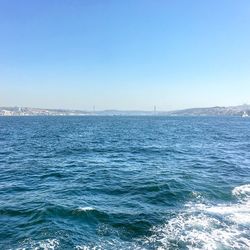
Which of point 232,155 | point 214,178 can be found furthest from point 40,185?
point 232,155

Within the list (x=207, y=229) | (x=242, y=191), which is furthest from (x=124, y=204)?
(x=242, y=191)

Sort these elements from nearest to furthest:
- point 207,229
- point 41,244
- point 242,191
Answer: point 41,244 → point 207,229 → point 242,191

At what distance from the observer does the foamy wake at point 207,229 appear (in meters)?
18.5

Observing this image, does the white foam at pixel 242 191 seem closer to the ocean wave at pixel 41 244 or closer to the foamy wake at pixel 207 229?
the foamy wake at pixel 207 229

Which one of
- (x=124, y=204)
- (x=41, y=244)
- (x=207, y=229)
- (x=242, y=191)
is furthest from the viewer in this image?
(x=242, y=191)

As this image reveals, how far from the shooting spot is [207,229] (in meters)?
20.5

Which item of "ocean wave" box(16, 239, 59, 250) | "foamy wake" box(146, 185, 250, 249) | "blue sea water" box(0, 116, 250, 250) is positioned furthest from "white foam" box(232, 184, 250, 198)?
"ocean wave" box(16, 239, 59, 250)

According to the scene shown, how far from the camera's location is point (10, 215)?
885 inches

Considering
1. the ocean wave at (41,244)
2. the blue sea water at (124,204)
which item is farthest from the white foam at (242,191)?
the ocean wave at (41,244)

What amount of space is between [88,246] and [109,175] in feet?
57.1

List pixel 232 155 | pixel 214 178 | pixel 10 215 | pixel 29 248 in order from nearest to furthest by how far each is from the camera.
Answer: pixel 29 248 → pixel 10 215 → pixel 214 178 → pixel 232 155

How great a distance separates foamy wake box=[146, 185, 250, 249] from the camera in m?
18.5

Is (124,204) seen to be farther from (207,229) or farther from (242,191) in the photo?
(242,191)

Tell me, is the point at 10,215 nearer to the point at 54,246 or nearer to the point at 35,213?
the point at 35,213
